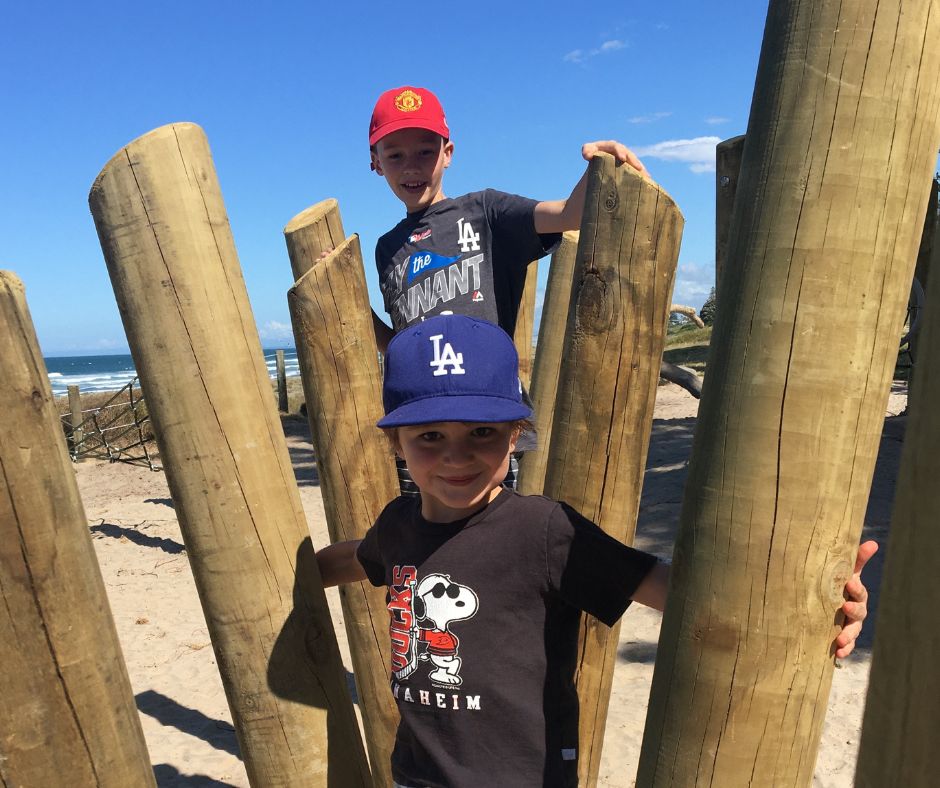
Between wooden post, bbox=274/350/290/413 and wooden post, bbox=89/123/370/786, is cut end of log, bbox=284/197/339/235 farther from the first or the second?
wooden post, bbox=274/350/290/413

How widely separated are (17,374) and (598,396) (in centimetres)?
116

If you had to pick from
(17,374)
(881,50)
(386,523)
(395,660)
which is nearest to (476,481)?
(386,523)

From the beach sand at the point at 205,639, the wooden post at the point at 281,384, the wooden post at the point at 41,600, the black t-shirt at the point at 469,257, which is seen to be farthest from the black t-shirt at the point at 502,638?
the wooden post at the point at 281,384

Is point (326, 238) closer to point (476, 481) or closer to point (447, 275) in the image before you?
point (447, 275)

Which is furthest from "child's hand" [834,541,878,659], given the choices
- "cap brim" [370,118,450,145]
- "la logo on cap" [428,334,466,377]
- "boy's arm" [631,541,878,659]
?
"cap brim" [370,118,450,145]

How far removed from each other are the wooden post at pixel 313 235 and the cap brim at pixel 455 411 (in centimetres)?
91

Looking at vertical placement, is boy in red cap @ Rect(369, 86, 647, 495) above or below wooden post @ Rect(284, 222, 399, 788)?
above

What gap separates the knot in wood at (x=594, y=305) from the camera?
1.76 meters

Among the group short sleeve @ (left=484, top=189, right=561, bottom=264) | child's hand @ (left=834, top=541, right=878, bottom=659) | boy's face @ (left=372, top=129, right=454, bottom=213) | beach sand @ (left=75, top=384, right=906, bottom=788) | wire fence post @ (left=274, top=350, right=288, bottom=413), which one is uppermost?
boy's face @ (left=372, top=129, right=454, bottom=213)

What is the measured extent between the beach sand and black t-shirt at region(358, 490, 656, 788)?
112 cm

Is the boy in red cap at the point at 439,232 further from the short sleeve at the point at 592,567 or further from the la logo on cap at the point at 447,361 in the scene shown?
the short sleeve at the point at 592,567

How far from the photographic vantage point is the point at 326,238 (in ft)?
7.72

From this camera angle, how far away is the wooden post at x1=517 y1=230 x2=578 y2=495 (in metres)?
3.60

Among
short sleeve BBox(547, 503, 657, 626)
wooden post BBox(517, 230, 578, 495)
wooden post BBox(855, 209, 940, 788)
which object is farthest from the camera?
wooden post BBox(517, 230, 578, 495)
